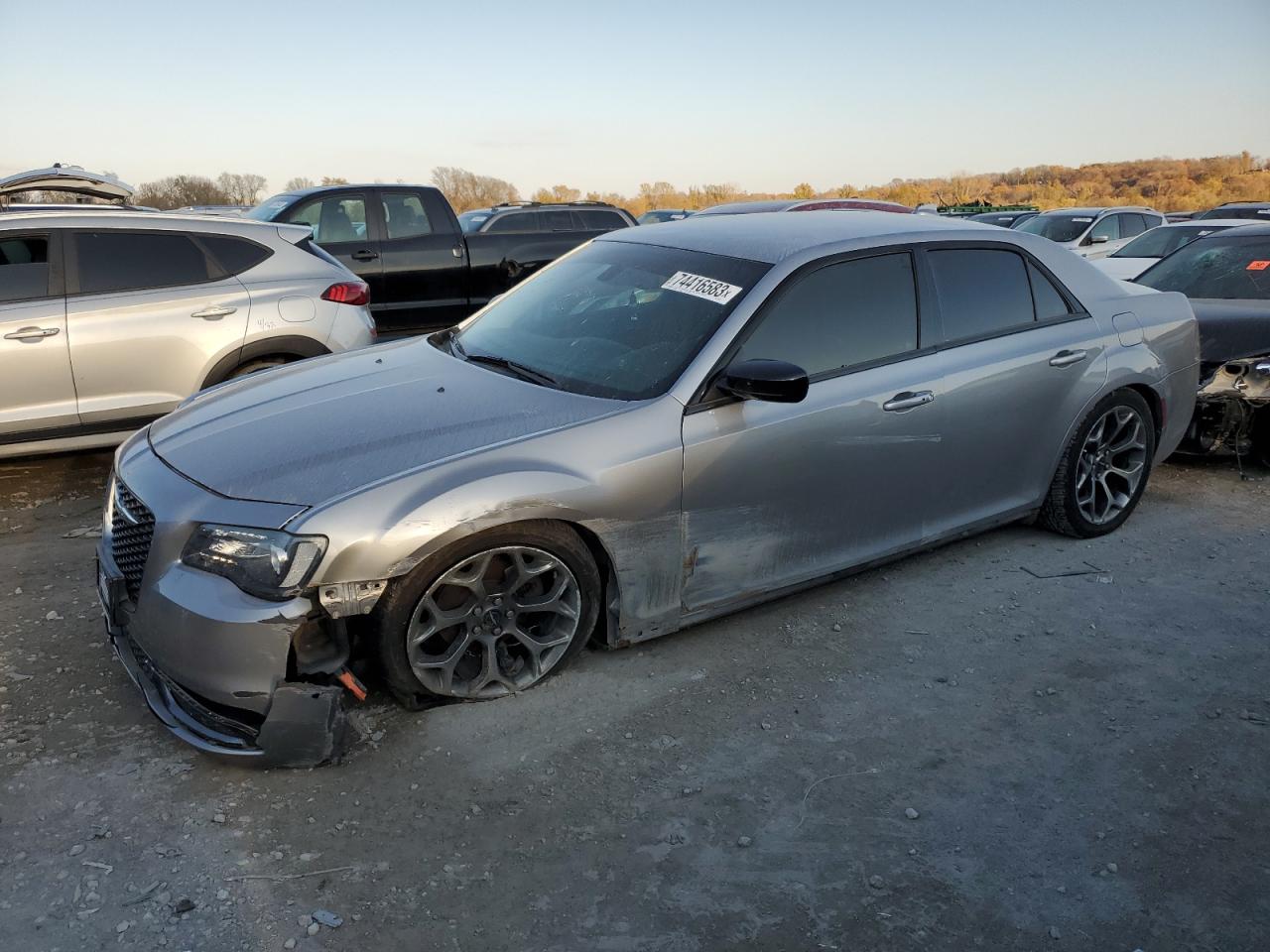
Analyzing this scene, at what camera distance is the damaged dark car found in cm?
605

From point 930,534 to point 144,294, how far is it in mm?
4701

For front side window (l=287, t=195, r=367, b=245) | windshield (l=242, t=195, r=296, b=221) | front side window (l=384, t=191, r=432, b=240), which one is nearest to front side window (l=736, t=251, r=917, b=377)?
front side window (l=384, t=191, r=432, b=240)

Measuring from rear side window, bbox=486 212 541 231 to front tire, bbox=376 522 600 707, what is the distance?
11.8 metres

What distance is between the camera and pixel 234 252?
21.1ft

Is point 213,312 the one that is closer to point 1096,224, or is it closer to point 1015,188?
point 1096,224

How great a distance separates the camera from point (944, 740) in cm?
346

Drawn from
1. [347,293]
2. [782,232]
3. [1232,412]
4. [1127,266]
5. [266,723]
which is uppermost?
[782,232]

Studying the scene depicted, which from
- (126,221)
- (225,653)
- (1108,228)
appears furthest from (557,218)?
(225,653)

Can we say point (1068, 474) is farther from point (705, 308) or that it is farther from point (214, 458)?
point (214, 458)

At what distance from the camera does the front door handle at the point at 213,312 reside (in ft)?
20.2

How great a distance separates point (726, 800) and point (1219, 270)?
6166 millimetres

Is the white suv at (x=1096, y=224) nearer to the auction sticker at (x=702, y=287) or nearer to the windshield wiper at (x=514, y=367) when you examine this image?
the auction sticker at (x=702, y=287)

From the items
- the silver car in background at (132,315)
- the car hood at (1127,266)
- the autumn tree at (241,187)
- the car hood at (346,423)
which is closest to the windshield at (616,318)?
the car hood at (346,423)

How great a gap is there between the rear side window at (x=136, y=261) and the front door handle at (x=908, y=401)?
4340mm
